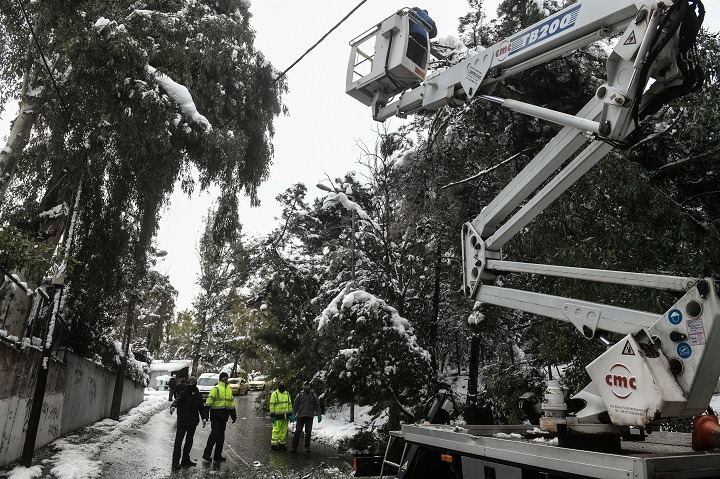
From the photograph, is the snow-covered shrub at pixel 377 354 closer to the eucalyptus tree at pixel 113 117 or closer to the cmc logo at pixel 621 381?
the eucalyptus tree at pixel 113 117

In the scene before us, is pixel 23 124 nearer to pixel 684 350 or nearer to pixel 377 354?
pixel 377 354

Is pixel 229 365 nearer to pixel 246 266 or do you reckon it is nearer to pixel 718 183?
pixel 246 266

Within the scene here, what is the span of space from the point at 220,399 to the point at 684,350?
9.44m

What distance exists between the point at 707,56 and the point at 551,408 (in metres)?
7.48

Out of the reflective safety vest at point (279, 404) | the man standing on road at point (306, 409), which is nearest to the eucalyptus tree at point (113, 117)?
the reflective safety vest at point (279, 404)

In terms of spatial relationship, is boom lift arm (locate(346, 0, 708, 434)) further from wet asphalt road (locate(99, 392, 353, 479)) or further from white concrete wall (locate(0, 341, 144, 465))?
white concrete wall (locate(0, 341, 144, 465))

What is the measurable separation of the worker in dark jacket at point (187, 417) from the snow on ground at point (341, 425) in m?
4.76

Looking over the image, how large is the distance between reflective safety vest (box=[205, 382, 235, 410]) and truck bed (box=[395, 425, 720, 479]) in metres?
7.11

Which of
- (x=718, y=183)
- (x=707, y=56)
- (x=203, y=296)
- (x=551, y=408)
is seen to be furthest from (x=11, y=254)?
(x=203, y=296)

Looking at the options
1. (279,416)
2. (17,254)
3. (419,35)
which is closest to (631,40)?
(419,35)

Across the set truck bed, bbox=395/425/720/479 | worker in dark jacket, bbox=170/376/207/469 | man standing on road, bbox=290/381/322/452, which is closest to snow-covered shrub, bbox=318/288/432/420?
man standing on road, bbox=290/381/322/452

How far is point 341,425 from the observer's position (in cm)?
1850

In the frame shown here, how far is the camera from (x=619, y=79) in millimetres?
4395

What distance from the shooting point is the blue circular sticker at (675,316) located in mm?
3584
